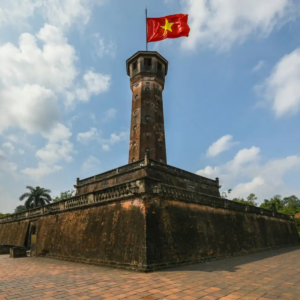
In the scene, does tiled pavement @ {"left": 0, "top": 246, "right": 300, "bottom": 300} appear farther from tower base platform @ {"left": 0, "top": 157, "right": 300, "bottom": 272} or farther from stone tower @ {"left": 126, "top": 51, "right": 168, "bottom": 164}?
stone tower @ {"left": 126, "top": 51, "right": 168, "bottom": 164}

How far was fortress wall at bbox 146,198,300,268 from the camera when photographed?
362 inches

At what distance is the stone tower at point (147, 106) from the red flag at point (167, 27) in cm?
221

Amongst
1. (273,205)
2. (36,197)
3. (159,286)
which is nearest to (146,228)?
(159,286)

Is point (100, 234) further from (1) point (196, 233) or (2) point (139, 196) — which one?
(1) point (196, 233)

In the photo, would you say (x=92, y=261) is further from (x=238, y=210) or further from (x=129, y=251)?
(x=238, y=210)

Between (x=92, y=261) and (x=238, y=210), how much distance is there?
1036 centimetres

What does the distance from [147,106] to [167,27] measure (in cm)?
790

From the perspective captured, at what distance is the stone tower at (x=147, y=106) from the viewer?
22.0 m

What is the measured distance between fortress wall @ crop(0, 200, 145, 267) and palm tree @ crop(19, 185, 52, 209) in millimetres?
23799

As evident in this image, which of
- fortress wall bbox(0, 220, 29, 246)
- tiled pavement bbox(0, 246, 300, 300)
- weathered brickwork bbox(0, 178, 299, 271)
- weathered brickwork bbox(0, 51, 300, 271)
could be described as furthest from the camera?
fortress wall bbox(0, 220, 29, 246)

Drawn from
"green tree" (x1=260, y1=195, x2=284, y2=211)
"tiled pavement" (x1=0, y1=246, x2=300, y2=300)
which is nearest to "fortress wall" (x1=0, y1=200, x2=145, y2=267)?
"tiled pavement" (x1=0, y1=246, x2=300, y2=300)

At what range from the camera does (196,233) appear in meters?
11.2

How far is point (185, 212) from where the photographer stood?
442 inches

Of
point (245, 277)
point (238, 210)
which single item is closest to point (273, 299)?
point (245, 277)
